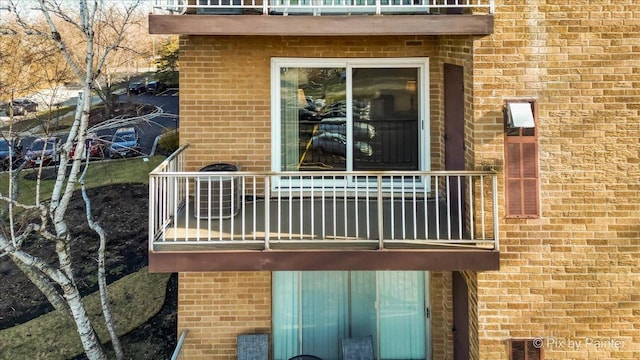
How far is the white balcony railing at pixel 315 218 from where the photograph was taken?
20.1 feet

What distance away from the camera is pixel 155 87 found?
34.0 m

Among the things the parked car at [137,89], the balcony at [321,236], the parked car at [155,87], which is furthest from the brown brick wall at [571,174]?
the parked car at [137,89]

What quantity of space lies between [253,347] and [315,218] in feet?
6.85

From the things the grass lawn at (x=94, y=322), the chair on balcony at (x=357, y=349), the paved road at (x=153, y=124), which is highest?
the paved road at (x=153, y=124)

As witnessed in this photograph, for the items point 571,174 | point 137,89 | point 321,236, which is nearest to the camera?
point 571,174

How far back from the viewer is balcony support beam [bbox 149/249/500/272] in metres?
6.14

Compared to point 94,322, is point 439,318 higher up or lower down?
higher up

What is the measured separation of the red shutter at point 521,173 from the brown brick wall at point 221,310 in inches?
141

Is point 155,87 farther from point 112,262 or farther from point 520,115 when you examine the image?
point 520,115

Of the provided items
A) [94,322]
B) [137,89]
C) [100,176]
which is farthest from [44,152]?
[137,89]

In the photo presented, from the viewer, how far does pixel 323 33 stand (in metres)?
6.76

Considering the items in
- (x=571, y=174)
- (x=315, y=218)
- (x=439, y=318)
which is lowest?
(x=439, y=318)

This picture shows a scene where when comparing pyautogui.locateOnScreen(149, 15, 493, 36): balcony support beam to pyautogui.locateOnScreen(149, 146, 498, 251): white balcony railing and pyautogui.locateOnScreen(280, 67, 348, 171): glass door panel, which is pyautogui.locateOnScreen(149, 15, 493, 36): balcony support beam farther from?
pyautogui.locateOnScreen(149, 146, 498, 251): white balcony railing

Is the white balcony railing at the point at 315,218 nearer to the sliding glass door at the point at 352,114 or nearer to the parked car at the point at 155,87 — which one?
the sliding glass door at the point at 352,114
